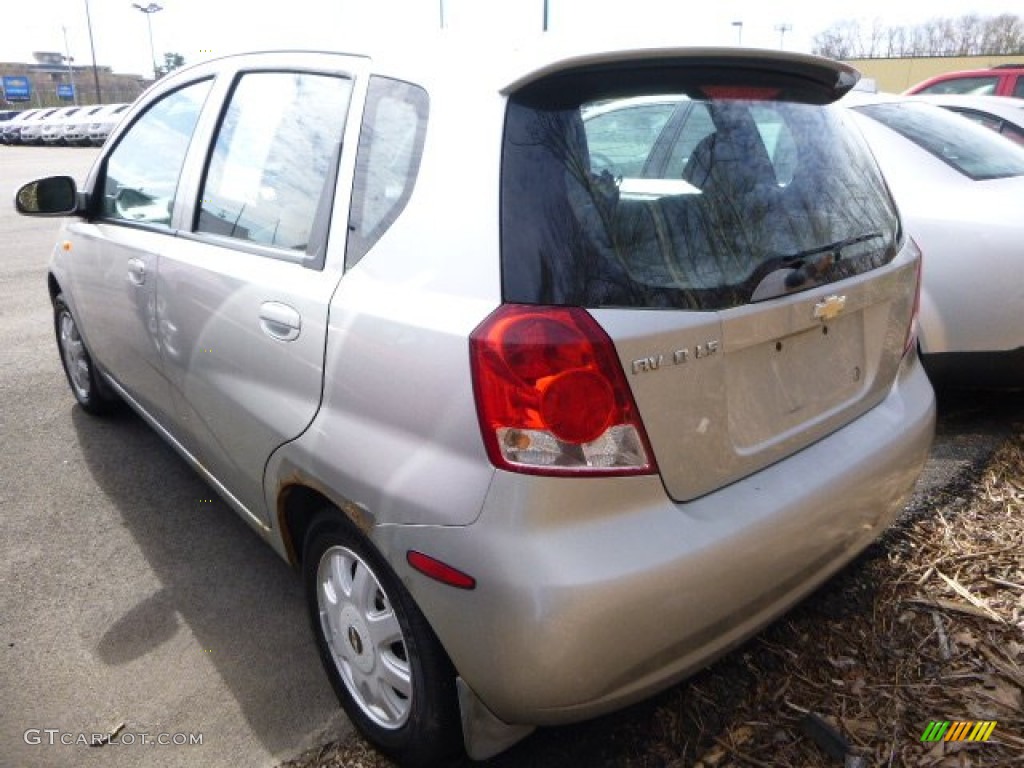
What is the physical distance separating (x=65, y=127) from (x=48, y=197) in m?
35.7

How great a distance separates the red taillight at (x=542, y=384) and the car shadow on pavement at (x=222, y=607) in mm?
1167

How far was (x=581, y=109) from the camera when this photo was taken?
174 cm

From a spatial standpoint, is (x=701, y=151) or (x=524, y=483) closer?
(x=524, y=483)

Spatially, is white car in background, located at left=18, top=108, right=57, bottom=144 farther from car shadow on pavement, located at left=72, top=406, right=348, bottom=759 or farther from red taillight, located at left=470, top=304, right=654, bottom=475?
red taillight, located at left=470, top=304, right=654, bottom=475

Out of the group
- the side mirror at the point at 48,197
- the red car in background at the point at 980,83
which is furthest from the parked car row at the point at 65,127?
the side mirror at the point at 48,197

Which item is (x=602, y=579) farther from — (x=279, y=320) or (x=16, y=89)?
(x=16, y=89)

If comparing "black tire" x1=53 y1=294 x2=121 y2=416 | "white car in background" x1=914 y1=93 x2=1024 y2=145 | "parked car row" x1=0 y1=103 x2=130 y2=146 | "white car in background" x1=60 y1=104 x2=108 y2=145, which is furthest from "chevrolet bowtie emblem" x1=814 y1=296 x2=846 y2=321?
"white car in background" x1=60 y1=104 x2=108 y2=145

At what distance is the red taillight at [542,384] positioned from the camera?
5.27ft

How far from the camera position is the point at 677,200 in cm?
185

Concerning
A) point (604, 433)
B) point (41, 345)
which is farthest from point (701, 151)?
point (41, 345)

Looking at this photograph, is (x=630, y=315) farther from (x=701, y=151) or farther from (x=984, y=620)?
(x=984, y=620)

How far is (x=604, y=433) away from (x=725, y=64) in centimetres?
92

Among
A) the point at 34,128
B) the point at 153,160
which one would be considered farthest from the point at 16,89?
the point at 153,160

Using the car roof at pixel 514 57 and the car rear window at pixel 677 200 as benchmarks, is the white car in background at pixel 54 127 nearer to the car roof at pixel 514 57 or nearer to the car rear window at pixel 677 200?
the car roof at pixel 514 57
